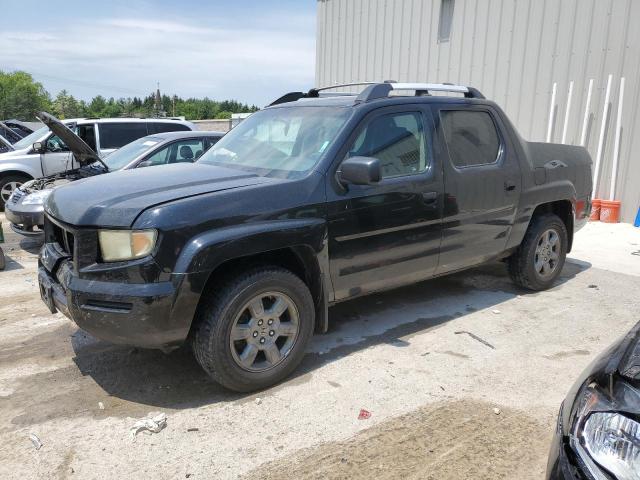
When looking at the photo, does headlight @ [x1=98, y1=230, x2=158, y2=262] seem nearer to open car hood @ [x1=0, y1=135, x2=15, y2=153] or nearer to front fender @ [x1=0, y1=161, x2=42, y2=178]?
front fender @ [x1=0, y1=161, x2=42, y2=178]

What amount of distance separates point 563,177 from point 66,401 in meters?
4.91

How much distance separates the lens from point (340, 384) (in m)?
3.58

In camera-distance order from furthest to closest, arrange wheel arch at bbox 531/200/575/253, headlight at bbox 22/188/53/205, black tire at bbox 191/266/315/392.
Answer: headlight at bbox 22/188/53/205 < wheel arch at bbox 531/200/575/253 < black tire at bbox 191/266/315/392

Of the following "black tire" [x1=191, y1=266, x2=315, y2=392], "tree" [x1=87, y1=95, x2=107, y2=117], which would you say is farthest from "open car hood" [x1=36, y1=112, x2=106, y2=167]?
"tree" [x1=87, y1=95, x2=107, y2=117]

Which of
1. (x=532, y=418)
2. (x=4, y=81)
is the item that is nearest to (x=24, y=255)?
(x=532, y=418)

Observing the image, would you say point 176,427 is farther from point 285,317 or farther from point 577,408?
point 577,408

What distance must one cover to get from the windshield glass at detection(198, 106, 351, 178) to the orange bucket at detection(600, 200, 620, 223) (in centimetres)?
725

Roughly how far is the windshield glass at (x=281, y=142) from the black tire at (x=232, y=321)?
2.47 ft

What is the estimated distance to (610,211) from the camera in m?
9.40

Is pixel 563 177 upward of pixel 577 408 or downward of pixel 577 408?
upward

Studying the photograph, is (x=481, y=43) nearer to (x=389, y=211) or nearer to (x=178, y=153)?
(x=178, y=153)

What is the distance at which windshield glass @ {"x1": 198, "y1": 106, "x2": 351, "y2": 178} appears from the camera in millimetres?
3795

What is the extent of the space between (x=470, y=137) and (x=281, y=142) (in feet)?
5.61

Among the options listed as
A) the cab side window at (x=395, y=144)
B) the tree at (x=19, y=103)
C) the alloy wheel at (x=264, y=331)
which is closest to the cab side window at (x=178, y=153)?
the cab side window at (x=395, y=144)
